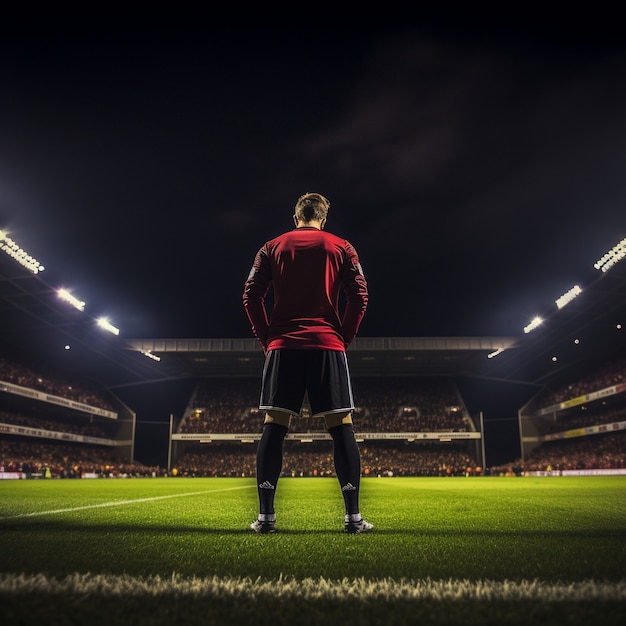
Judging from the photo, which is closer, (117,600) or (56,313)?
(117,600)

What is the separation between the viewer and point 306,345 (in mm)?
4051

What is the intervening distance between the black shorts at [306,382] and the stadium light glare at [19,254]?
2452 centimetres

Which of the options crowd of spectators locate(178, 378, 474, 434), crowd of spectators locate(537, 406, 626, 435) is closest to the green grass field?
crowd of spectators locate(537, 406, 626, 435)

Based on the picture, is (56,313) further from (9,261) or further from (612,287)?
(612,287)

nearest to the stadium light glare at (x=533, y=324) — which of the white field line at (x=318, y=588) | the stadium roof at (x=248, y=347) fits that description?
the stadium roof at (x=248, y=347)

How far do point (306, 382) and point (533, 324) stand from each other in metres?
36.9

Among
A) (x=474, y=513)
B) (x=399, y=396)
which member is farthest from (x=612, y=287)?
(x=474, y=513)

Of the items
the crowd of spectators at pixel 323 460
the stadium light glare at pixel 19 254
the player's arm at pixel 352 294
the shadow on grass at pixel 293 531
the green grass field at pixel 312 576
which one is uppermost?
the stadium light glare at pixel 19 254

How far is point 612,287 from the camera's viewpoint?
3078cm

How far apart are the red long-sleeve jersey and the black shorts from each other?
0.08 meters

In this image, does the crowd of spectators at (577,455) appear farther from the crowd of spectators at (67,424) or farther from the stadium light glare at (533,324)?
the crowd of spectators at (67,424)

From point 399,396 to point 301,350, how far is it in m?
49.5

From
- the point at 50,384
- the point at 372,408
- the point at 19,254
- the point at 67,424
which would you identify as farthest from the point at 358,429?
the point at 19,254

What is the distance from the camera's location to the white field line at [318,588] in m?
2.01
